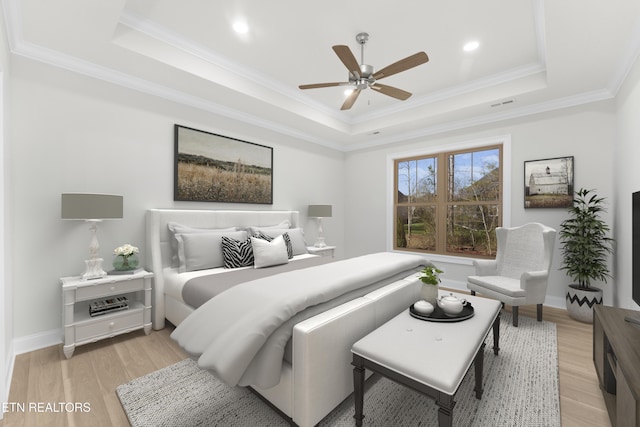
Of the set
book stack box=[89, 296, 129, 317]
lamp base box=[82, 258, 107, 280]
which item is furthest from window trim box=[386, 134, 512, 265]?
lamp base box=[82, 258, 107, 280]

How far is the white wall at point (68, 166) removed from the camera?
2.43 metres

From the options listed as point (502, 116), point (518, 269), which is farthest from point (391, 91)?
point (518, 269)

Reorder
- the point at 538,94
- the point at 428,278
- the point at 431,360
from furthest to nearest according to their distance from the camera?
the point at 538,94 → the point at 428,278 → the point at 431,360

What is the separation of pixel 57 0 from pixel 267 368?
111 inches

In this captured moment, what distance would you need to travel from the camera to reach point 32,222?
2469mm

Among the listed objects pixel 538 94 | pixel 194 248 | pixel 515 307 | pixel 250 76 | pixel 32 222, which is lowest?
pixel 515 307

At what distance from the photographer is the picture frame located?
348cm

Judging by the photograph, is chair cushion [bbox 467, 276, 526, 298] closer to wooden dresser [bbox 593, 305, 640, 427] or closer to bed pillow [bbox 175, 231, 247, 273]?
wooden dresser [bbox 593, 305, 640, 427]

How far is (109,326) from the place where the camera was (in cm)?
252

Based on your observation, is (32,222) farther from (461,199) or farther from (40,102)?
(461,199)

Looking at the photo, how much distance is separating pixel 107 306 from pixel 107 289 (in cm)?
19

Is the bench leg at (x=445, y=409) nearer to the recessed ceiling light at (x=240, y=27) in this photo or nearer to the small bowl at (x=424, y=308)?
the small bowl at (x=424, y=308)

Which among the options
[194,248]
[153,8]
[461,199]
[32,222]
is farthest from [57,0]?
[461,199]

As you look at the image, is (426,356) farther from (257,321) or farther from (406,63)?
(406,63)
